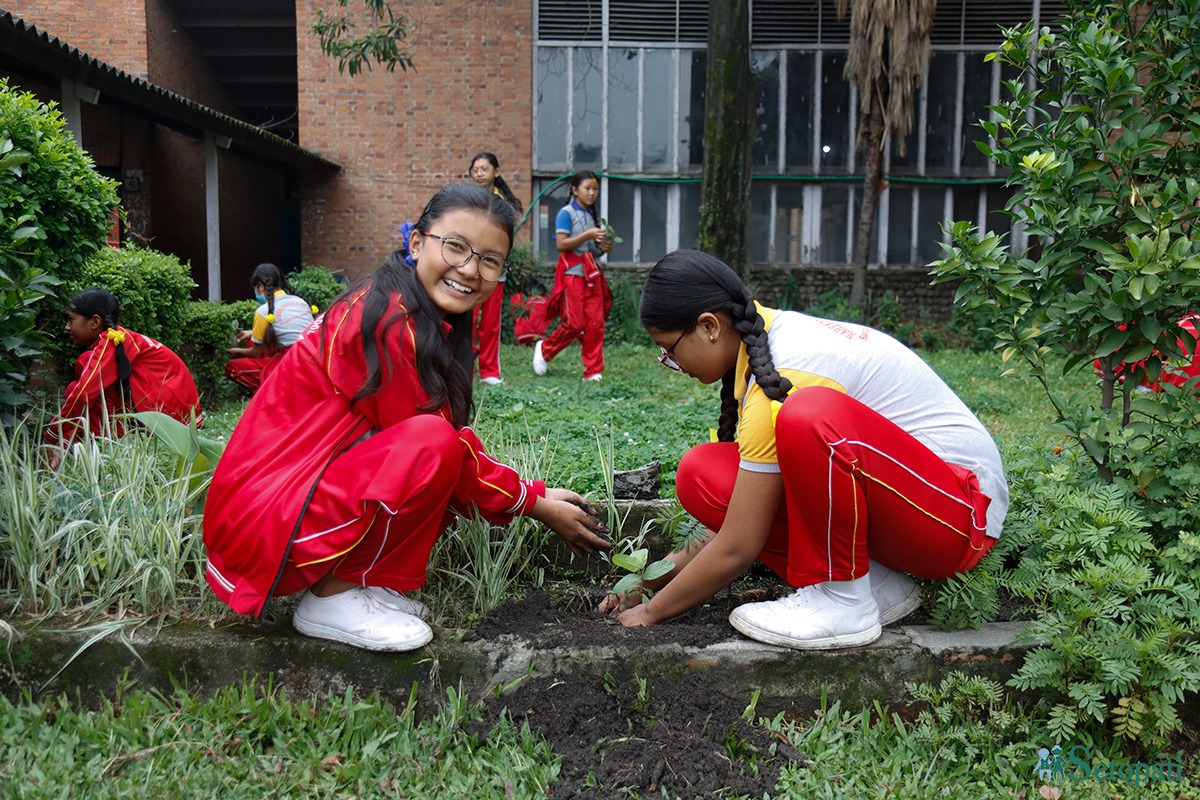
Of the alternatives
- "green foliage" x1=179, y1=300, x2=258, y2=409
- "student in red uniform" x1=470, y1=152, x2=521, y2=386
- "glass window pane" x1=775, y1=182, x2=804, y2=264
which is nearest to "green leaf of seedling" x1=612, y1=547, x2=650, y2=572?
"student in red uniform" x1=470, y1=152, x2=521, y2=386

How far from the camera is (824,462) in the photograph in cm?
234

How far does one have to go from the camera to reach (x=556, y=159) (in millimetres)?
14234

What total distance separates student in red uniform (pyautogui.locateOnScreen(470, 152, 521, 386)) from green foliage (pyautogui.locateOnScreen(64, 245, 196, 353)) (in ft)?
7.54

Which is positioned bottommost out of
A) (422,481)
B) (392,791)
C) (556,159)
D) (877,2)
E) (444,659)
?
(392,791)

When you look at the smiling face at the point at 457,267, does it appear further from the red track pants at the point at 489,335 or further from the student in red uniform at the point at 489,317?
the red track pants at the point at 489,335

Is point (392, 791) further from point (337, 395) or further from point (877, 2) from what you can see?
point (877, 2)

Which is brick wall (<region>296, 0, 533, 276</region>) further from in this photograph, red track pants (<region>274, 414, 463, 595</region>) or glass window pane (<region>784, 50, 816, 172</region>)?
red track pants (<region>274, 414, 463, 595</region>)

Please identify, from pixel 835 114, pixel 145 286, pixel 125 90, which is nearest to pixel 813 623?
pixel 145 286

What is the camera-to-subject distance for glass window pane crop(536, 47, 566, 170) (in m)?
14.1

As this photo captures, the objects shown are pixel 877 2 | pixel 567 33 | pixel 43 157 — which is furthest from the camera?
pixel 567 33

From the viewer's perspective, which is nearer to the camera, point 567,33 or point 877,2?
point 877,2

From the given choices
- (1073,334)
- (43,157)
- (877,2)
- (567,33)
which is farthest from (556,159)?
(1073,334)

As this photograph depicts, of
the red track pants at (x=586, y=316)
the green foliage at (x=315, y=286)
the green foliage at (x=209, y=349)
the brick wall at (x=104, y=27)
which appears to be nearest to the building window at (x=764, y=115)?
the green foliage at (x=315, y=286)

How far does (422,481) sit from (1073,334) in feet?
6.59
